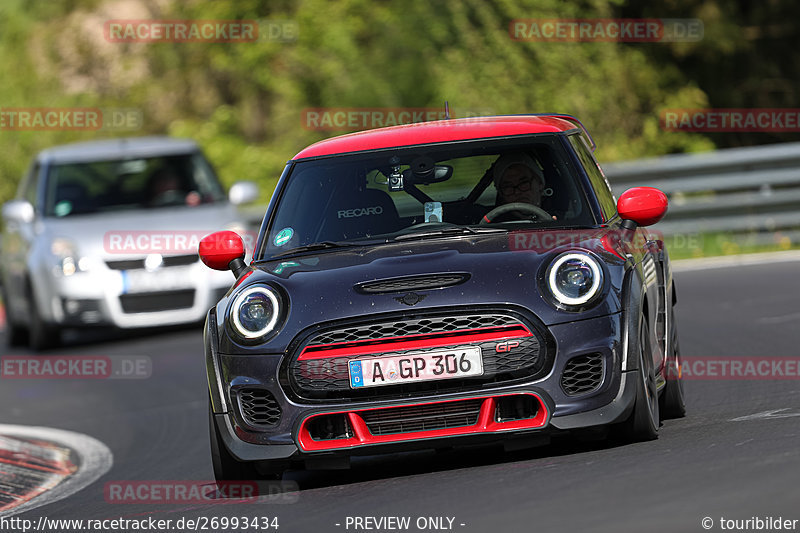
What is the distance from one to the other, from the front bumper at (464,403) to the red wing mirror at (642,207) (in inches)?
35.2

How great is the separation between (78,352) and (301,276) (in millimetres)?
8968

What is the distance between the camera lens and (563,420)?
652 cm

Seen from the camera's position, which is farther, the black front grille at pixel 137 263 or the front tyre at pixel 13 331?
the front tyre at pixel 13 331

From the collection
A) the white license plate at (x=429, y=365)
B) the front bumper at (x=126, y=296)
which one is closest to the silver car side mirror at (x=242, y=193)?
the front bumper at (x=126, y=296)

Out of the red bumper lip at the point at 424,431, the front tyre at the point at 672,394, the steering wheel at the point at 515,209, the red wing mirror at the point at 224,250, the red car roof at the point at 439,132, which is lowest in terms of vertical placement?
the front tyre at the point at 672,394

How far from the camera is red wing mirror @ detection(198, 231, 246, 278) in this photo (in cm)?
777

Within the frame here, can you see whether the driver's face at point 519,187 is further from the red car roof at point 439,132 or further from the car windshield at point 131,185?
the car windshield at point 131,185

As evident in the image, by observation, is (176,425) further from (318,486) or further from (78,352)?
(78,352)

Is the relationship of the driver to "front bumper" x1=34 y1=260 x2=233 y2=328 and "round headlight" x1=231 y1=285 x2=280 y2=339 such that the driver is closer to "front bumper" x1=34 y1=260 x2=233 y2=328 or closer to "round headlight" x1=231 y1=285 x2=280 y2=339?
"round headlight" x1=231 y1=285 x2=280 y2=339

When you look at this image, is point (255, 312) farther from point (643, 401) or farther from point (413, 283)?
point (643, 401)

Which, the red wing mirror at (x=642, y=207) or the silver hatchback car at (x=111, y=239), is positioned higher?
the red wing mirror at (x=642, y=207)

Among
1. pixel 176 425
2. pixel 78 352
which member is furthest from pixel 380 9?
pixel 176 425

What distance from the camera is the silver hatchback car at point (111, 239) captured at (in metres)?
15.3

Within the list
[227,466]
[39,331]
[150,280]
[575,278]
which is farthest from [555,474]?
[39,331]
